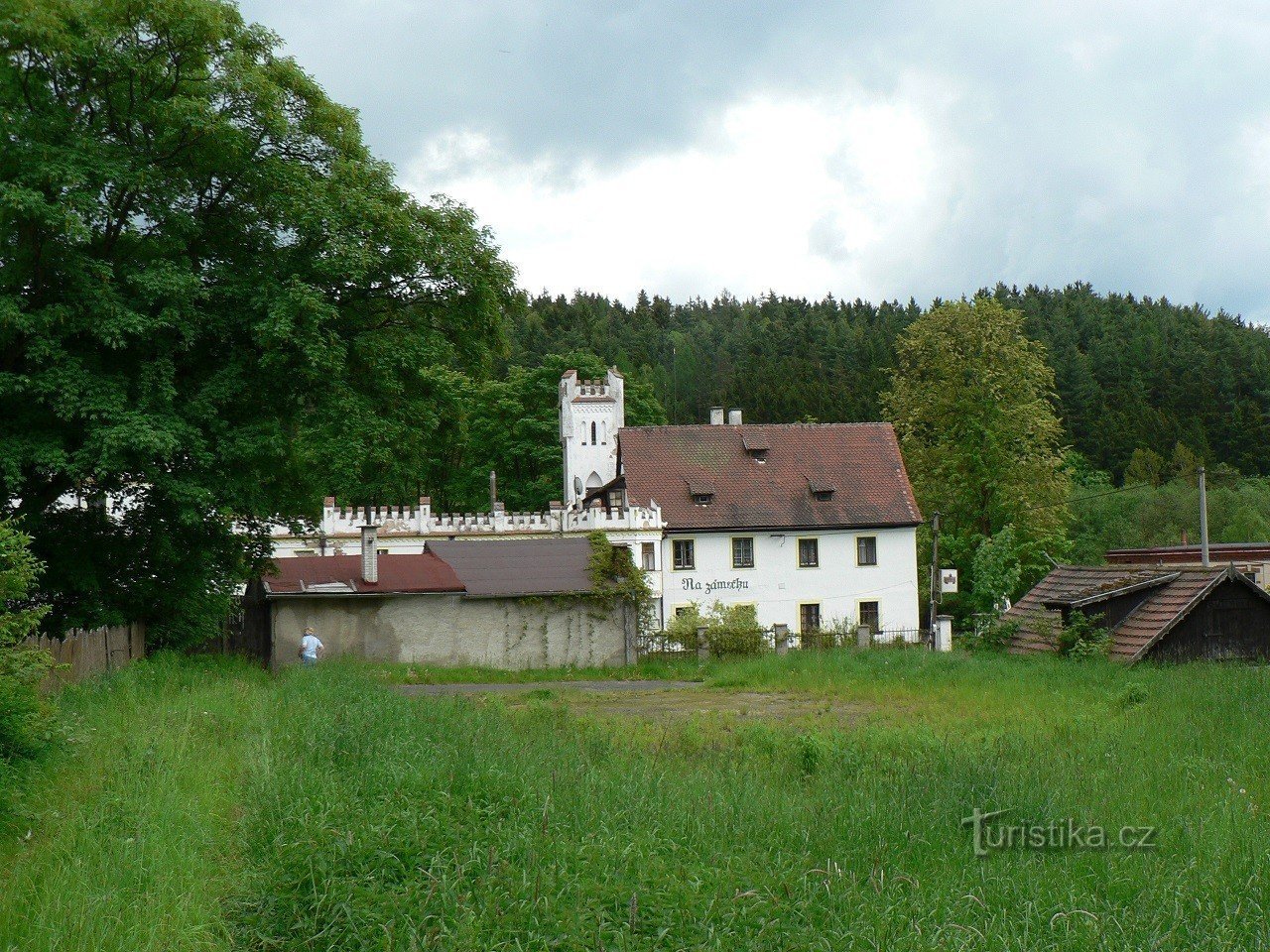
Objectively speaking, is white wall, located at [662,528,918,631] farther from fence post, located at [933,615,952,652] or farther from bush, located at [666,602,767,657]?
fence post, located at [933,615,952,652]

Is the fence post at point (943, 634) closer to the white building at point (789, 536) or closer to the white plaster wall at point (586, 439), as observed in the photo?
the white building at point (789, 536)

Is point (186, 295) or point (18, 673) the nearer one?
point (18, 673)

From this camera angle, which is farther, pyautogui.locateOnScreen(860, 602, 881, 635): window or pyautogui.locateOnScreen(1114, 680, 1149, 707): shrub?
pyautogui.locateOnScreen(860, 602, 881, 635): window

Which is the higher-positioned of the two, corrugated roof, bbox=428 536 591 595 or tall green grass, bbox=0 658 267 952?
corrugated roof, bbox=428 536 591 595

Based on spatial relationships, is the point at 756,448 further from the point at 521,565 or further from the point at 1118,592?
the point at 1118,592

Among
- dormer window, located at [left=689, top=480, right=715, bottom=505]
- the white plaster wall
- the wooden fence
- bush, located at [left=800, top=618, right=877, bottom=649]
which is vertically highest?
the white plaster wall

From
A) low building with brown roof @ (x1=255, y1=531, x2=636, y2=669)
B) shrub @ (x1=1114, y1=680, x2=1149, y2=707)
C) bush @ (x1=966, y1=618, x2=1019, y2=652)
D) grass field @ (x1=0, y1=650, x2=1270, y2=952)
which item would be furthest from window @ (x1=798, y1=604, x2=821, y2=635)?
grass field @ (x1=0, y1=650, x2=1270, y2=952)

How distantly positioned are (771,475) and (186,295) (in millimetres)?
28956

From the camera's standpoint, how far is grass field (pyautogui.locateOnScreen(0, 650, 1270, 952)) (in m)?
6.61

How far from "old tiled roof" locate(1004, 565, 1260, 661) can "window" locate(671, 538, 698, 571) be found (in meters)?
13.3

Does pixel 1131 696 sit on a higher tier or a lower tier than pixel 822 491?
lower

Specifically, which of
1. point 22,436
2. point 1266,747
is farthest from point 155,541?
point 1266,747

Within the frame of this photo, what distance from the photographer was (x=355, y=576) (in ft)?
101

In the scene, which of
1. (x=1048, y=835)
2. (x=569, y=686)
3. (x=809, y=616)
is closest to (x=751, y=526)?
(x=809, y=616)
